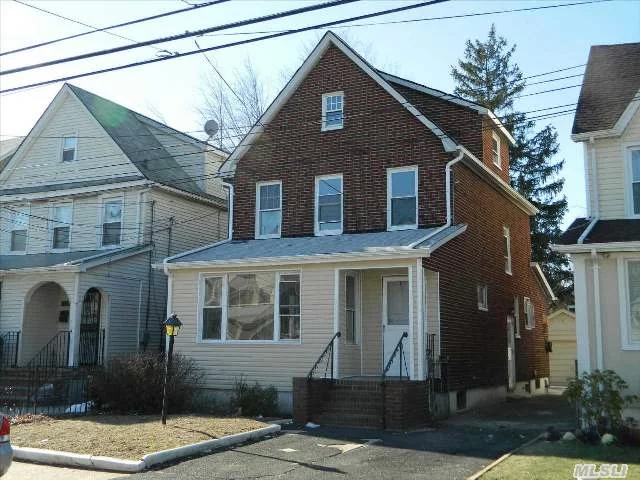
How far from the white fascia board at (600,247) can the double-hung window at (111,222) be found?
Answer: 15188 millimetres

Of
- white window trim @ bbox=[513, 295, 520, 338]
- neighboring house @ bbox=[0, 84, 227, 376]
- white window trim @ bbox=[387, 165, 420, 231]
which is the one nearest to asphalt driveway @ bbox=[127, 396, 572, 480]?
white window trim @ bbox=[387, 165, 420, 231]

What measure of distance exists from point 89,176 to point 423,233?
42.6 ft

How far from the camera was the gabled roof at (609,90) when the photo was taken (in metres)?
14.9

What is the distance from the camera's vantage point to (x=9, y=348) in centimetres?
2178

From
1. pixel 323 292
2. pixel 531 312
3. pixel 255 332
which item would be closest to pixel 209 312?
pixel 255 332

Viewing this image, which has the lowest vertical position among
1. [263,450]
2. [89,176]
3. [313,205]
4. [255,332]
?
[263,450]

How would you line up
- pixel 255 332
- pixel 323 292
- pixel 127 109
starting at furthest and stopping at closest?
pixel 127 109 < pixel 255 332 < pixel 323 292

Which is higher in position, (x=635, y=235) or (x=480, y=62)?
(x=480, y=62)

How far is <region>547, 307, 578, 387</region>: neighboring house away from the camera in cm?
2802

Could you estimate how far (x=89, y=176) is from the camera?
79.6 feet

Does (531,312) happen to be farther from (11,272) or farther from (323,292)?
(11,272)

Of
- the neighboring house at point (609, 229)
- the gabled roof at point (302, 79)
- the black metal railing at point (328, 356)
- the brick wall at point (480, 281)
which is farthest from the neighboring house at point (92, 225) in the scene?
the neighboring house at point (609, 229)

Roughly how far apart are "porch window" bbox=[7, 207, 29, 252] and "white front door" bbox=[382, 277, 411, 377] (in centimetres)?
1429

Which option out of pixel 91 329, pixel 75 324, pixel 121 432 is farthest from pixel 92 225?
pixel 121 432
